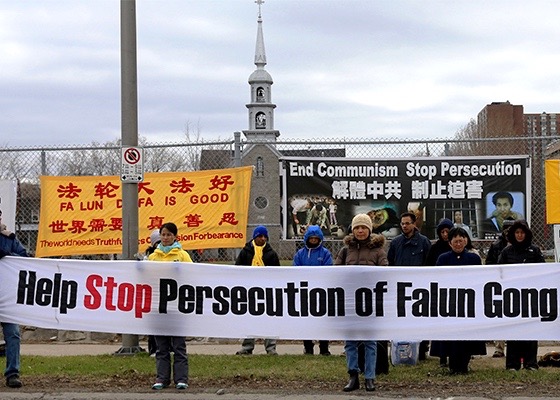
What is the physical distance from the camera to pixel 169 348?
8836mm

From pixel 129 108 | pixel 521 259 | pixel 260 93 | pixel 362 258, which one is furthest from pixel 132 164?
pixel 260 93

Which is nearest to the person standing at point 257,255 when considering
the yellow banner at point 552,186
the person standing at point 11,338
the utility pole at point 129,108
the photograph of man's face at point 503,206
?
the utility pole at point 129,108

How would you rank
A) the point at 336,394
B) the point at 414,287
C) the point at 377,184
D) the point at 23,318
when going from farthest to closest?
the point at 377,184 → the point at 23,318 → the point at 414,287 → the point at 336,394

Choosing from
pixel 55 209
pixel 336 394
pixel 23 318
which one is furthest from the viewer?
pixel 55 209

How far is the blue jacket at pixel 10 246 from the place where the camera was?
9.30m

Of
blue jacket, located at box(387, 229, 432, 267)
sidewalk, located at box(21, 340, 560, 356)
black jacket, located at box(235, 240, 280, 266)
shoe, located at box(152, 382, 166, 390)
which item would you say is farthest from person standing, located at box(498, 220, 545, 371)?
shoe, located at box(152, 382, 166, 390)

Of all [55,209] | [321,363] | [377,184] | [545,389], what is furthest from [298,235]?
[545,389]

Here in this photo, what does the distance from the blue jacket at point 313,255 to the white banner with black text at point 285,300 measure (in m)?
1.37

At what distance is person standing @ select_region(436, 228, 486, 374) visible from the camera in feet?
29.2

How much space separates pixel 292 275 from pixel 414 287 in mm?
1339

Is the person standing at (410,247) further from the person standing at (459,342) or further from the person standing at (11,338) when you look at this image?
the person standing at (11,338)

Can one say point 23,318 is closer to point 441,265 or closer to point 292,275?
point 292,275

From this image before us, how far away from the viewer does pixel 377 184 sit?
12000 millimetres

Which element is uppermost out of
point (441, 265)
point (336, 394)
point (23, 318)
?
point (441, 265)
